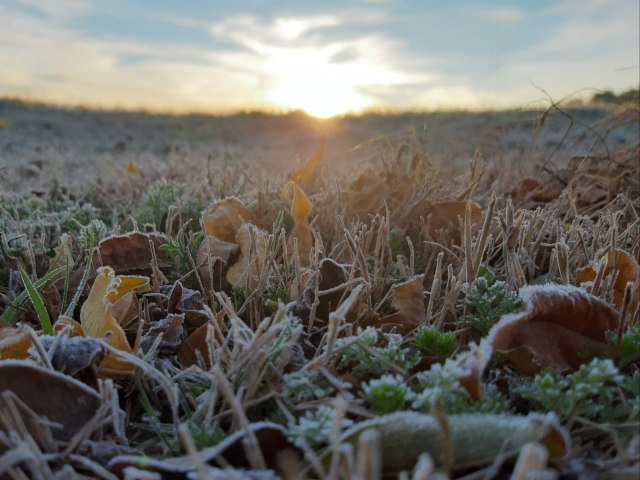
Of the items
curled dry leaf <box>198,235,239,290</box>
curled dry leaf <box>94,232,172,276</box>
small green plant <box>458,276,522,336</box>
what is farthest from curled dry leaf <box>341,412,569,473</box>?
curled dry leaf <box>94,232,172,276</box>

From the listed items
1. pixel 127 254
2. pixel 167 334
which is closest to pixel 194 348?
pixel 167 334

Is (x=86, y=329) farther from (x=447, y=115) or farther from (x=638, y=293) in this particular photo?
(x=447, y=115)

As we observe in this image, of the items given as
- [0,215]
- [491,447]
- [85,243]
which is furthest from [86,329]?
[0,215]

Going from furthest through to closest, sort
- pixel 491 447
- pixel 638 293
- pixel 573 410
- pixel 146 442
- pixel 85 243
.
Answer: pixel 85 243 → pixel 638 293 → pixel 146 442 → pixel 573 410 → pixel 491 447

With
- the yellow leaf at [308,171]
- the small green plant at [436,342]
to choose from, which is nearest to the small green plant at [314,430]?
the small green plant at [436,342]

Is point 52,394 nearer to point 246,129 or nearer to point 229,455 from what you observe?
point 229,455

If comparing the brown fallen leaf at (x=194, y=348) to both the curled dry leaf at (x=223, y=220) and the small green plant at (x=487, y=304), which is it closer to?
the small green plant at (x=487, y=304)
